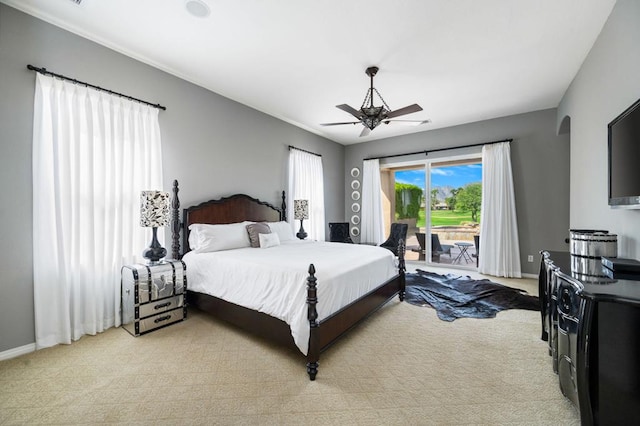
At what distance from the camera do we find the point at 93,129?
2.63 metres

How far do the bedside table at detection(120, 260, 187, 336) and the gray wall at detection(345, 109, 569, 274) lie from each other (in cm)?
556

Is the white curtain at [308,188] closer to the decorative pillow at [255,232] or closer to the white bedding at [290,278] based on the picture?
the decorative pillow at [255,232]

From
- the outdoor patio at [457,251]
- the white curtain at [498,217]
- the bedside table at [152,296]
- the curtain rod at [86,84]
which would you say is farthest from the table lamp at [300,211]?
the white curtain at [498,217]

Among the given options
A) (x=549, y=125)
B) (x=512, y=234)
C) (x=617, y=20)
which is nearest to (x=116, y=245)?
(x=617, y=20)

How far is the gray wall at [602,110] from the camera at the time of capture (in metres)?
1.88

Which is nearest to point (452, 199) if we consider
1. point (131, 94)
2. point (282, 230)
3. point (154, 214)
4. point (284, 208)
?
point (284, 208)

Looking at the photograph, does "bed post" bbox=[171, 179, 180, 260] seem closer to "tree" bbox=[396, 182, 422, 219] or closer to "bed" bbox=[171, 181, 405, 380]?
"bed" bbox=[171, 181, 405, 380]

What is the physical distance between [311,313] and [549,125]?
5253 millimetres

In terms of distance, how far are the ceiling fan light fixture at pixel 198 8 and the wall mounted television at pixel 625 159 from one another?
10.6ft

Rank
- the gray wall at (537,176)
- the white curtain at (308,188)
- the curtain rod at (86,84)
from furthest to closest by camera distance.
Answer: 1. the white curtain at (308,188)
2. the gray wall at (537,176)
3. the curtain rod at (86,84)

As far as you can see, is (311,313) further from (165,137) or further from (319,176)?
(319,176)

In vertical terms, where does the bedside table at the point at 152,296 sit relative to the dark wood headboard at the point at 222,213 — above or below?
below

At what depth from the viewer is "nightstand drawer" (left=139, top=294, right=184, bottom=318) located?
8.52 feet

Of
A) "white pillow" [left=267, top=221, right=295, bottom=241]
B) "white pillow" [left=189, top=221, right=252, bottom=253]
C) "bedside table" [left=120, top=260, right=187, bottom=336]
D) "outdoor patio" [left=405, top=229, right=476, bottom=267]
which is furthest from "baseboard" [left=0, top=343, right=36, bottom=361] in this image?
"outdoor patio" [left=405, top=229, right=476, bottom=267]
